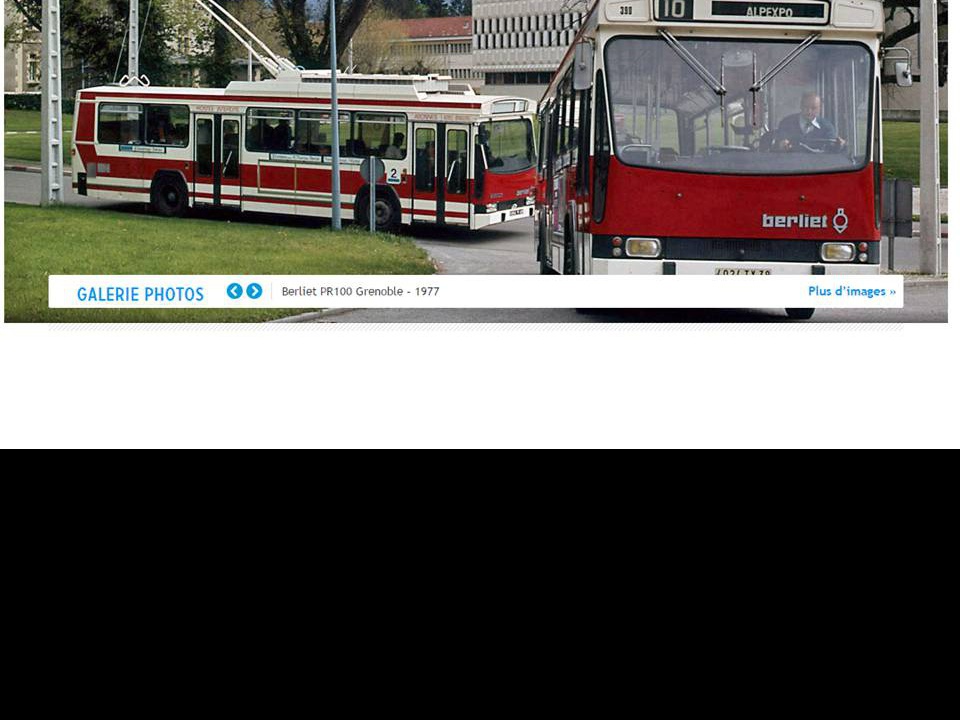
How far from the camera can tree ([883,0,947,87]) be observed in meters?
10.2

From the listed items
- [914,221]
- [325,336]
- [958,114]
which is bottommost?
[325,336]

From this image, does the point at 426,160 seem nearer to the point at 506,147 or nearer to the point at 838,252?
the point at 506,147

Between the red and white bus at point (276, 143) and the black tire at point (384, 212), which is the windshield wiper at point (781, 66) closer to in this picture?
the red and white bus at point (276, 143)

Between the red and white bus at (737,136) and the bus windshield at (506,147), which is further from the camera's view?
the bus windshield at (506,147)

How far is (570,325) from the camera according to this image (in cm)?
1005

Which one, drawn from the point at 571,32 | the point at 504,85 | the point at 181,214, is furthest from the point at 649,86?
the point at 181,214

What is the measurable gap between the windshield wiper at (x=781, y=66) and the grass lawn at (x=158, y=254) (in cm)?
233

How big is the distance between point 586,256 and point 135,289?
2.87 m

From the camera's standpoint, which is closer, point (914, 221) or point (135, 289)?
point (135, 289)

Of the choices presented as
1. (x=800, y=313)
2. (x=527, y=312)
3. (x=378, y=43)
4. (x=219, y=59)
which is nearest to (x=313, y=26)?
(x=378, y=43)

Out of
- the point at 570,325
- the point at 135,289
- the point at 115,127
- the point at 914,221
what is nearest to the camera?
the point at 135,289

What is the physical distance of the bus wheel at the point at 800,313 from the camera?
9969mm

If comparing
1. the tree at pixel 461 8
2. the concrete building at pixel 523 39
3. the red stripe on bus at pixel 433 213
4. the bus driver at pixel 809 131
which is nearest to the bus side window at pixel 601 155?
the concrete building at pixel 523 39

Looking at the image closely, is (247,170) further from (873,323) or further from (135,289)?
(873,323)
